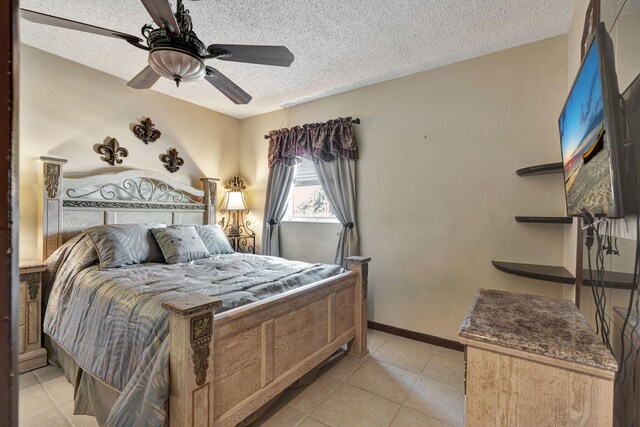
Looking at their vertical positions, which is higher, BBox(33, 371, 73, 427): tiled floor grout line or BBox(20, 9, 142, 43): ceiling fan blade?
BBox(20, 9, 142, 43): ceiling fan blade

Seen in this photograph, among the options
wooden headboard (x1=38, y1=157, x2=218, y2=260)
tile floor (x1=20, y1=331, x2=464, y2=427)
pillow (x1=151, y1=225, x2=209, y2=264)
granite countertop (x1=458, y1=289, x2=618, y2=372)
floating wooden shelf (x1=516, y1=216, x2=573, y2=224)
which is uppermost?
wooden headboard (x1=38, y1=157, x2=218, y2=260)

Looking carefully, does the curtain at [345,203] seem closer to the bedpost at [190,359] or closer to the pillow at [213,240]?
the pillow at [213,240]

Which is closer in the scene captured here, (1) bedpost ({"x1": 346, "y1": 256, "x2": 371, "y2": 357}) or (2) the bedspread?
(2) the bedspread

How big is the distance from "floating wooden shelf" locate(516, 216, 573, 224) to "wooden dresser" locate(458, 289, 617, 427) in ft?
4.05

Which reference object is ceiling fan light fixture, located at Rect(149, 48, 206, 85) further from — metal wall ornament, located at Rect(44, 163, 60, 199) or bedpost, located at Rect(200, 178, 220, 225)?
bedpost, located at Rect(200, 178, 220, 225)

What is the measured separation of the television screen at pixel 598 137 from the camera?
0.81 meters

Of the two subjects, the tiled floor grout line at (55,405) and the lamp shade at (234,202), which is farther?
the lamp shade at (234,202)

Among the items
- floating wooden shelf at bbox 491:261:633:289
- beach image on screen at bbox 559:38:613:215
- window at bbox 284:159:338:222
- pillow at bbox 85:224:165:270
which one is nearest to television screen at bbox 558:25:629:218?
beach image on screen at bbox 559:38:613:215

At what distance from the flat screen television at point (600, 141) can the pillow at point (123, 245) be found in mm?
2854

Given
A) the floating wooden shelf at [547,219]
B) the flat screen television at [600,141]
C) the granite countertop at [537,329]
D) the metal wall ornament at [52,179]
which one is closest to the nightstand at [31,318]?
the metal wall ornament at [52,179]

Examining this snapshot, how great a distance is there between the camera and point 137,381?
4.24ft

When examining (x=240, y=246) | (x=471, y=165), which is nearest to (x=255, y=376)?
(x=471, y=165)

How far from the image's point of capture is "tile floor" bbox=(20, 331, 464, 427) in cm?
174

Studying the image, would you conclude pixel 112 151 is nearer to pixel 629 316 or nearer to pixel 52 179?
pixel 52 179
